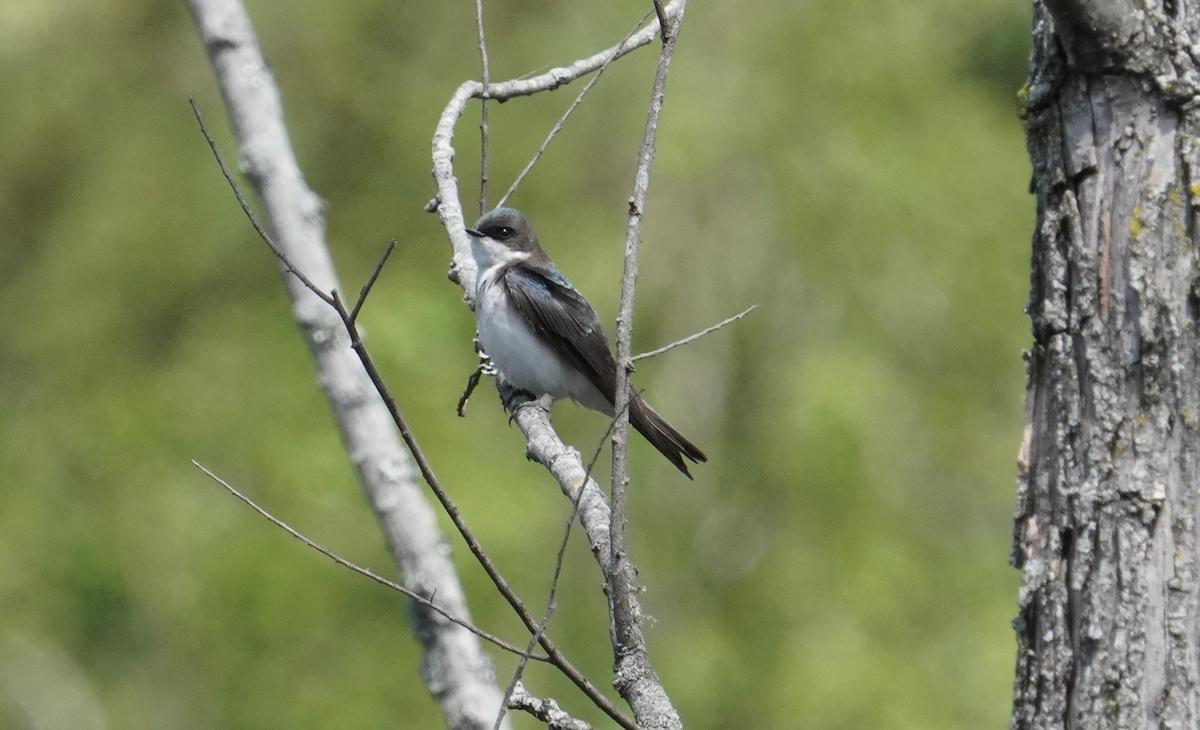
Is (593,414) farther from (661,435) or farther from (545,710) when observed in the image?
(545,710)

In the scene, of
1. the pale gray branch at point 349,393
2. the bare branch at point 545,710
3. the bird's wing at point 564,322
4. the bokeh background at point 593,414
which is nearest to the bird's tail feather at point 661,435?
the bird's wing at point 564,322

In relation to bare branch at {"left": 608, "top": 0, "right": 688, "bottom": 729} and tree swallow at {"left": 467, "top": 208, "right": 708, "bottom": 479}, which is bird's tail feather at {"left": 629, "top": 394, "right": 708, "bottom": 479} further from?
bare branch at {"left": 608, "top": 0, "right": 688, "bottom": 729}

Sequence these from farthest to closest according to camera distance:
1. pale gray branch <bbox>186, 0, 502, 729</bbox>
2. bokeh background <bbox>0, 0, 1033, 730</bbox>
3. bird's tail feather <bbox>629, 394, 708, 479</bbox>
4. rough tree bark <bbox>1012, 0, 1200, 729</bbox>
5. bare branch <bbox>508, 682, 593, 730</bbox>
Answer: bokeh background <bbox>0, 0, 1033, 730</bbox>
bird's tail feather <bbox>629, 394, 708, 479</bbox>
pale gray branch <bbox>186, 0, 502, 729</bbox>
rough tree bark <bbox>1012, 0, 1200, 729</bbox>
bare branch <bbox>508, 682, 593, 730</bbox>

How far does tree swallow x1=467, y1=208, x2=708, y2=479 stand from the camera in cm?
491

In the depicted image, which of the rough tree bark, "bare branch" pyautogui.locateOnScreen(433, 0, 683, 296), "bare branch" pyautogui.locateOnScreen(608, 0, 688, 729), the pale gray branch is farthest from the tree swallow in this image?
"bare branch" pyautogui.locateOnScreen(608, 0, 688, 729)

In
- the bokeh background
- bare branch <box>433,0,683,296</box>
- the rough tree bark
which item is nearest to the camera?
the rough tree bark

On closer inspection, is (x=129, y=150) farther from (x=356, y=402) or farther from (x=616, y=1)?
(x=356, y=402)

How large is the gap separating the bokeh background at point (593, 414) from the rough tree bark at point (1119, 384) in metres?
4.13

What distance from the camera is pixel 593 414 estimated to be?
8.02 m

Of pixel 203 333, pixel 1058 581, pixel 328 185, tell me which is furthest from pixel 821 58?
pixel 1058 581

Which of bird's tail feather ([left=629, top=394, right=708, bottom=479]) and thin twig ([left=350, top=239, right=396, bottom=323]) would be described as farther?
bird's tail feather ([left=629, top=394, right=708, bottom=479])

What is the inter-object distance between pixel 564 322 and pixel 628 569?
3143mm

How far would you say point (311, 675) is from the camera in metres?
6.93

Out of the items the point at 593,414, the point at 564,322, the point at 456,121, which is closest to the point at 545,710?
the point at 456,121
